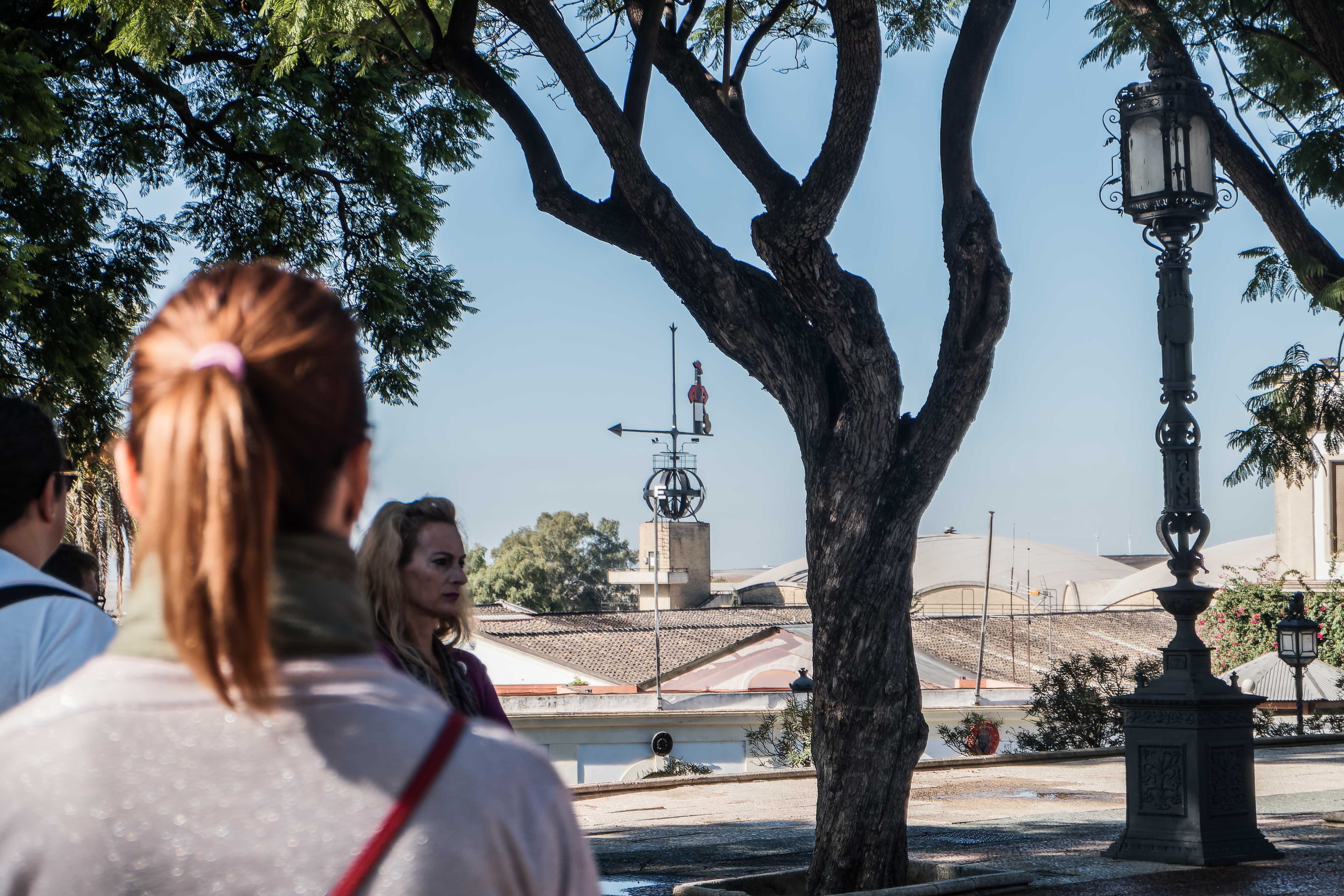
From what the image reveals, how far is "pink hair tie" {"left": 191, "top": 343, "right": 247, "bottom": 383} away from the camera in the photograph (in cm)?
119

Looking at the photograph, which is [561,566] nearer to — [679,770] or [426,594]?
[679,770]

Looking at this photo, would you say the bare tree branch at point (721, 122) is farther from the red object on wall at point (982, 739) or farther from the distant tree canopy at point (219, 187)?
the red object on wall at point (982, 739)

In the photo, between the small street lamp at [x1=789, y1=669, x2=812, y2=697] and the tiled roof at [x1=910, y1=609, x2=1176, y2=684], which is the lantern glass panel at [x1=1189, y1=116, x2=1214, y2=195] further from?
the tiled roof at [x1=910, y1=609, x2=1176, y2=684]

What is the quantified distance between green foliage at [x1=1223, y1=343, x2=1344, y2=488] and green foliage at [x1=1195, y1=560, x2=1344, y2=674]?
19.2 m

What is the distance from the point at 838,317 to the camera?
287 inches

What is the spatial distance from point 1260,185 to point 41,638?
9530 millimetres

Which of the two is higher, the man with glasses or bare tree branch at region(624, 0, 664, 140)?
bare tree branch at region(624, 0, 664, 140)

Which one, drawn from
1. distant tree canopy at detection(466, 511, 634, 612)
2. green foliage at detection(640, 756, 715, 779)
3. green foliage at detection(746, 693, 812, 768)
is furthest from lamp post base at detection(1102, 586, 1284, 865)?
distant tree canopy at detection(466, 511, 634, 612)

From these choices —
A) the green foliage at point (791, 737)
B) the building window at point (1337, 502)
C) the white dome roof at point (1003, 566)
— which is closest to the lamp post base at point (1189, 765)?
the green foliage at point (791, 737)

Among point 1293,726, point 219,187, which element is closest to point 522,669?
point 1293,726

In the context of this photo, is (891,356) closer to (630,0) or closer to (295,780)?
A: (630,0)

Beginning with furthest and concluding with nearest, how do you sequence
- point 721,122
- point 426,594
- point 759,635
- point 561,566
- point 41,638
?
point 561,566 < point 759,635 < point 721,122 < point 426,594 < point 41,638

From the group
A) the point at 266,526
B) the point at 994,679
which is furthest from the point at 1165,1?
the point at 994,679

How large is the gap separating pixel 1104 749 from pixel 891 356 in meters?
12.1
